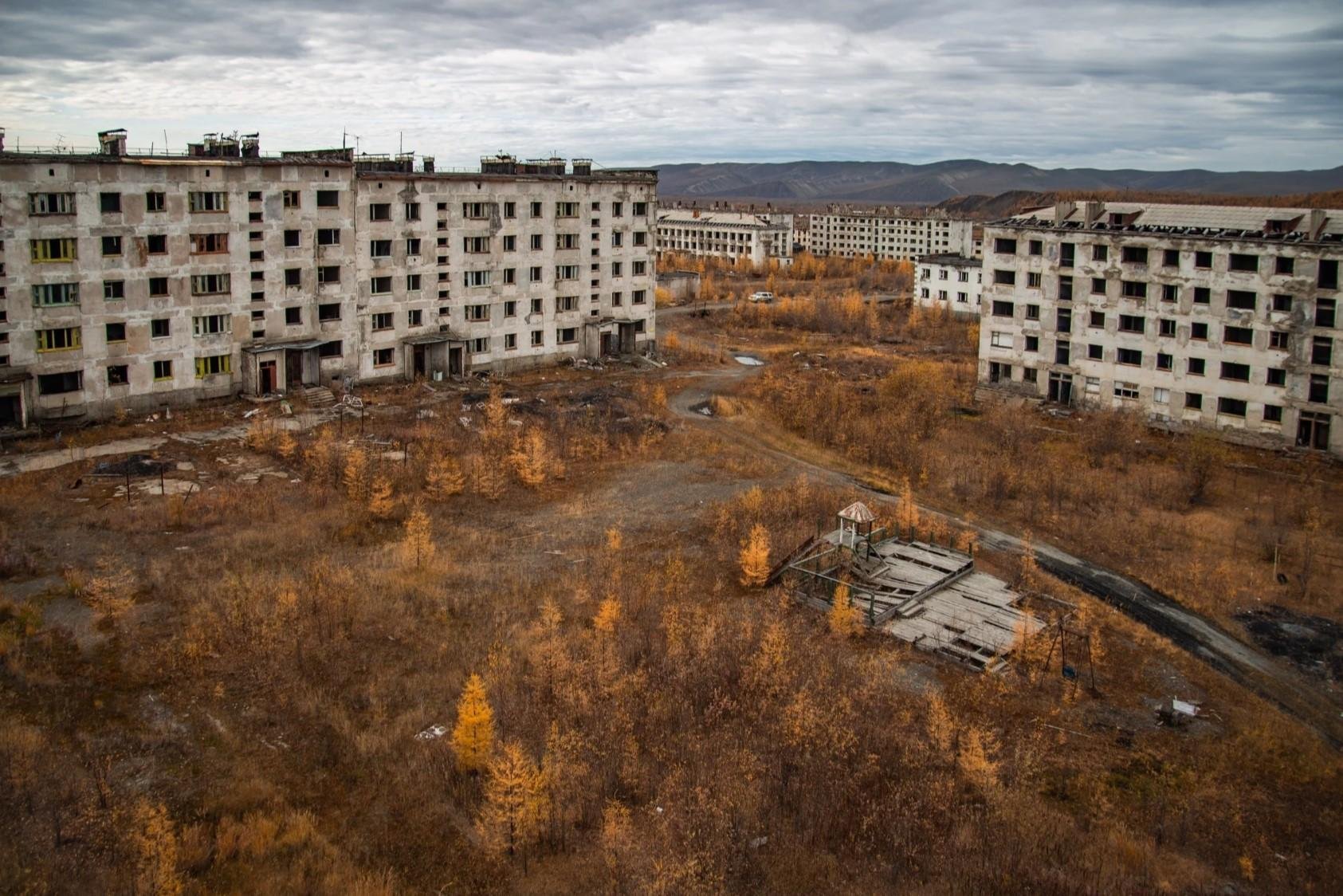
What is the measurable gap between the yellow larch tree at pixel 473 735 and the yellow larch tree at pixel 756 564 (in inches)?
423

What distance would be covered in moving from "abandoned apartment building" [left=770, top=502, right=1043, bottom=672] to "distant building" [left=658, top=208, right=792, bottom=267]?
103m

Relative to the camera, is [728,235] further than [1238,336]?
Yes

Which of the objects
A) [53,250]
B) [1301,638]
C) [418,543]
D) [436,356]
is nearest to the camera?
[1301,638]

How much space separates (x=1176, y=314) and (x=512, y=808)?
42.4 metres

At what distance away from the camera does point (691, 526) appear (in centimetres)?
3434

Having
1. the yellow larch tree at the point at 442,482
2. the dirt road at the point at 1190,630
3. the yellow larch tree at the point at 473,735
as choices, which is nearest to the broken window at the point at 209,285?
the yellow larch tree at the point at 442,482

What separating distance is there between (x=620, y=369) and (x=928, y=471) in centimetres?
2470

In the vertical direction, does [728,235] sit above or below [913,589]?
above

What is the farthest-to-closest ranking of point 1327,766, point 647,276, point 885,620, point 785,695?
point 647,276, point 885,620, point 785,695, point 1327,766

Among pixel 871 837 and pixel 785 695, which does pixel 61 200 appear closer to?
pixel 785 695

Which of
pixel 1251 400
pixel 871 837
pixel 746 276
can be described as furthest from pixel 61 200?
pixel 746 276

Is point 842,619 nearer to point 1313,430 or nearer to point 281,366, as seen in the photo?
point 1313,430

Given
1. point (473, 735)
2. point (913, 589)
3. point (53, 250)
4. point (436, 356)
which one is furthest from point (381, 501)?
point (436, 356)

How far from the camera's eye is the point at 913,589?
1158 inches
